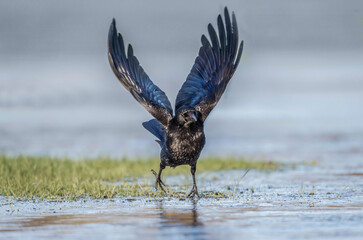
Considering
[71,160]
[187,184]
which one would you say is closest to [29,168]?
[71,160]

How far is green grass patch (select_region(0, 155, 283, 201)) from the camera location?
793 cm

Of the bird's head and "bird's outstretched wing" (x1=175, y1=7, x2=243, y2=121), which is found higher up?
"bird's outstretched wing" (x1=175, y1=7, x2=243, y2=121)

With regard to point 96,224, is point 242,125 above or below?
above

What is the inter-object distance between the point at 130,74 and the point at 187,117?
138 cm

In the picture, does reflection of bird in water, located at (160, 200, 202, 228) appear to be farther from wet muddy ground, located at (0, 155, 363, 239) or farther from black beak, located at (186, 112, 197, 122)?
black beak, located at (186, 112, 197, 122)

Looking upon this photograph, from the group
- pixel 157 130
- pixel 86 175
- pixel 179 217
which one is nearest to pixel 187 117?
pixel 157 130

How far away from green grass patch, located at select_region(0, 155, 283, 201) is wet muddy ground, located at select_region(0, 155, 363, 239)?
371mm

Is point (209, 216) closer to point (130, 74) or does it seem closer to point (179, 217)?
point (179, 217)

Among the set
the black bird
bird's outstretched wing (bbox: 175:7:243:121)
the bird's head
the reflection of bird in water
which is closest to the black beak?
the bird's head

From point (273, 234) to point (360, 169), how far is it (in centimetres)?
577

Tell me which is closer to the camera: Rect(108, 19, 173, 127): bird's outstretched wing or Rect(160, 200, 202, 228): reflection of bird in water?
Rect(160, 200, 202, 228): reflection of bird in water

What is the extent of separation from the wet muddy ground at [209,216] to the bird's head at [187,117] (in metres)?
0.82

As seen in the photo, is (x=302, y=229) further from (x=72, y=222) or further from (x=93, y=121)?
(x=93, y=121)

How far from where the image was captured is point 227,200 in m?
7.42
